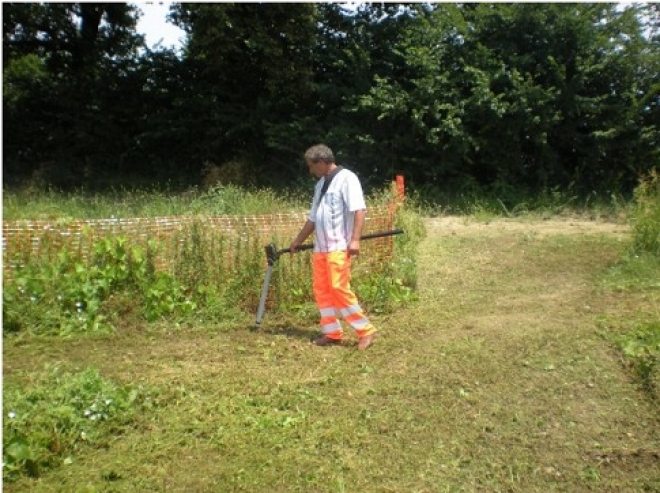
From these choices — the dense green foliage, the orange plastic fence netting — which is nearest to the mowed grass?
the orange plastic fence netting

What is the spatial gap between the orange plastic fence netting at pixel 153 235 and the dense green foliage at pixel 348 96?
8447 mm

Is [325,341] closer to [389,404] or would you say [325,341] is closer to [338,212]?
[338,212]

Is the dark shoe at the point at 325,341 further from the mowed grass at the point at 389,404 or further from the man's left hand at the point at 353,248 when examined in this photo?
the man's left hand at the point at 353,248

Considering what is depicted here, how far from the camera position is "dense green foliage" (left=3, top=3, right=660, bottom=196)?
13328mm

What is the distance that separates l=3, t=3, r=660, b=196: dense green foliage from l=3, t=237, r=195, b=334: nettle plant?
30.8 ft

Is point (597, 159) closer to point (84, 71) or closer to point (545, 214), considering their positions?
point (545, 214)

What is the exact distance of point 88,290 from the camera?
518cm

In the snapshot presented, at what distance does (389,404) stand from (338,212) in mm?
1622

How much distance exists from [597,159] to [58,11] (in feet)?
51.4

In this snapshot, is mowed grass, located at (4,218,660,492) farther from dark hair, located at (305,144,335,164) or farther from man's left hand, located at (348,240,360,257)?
dark hair, located at (305,144,335,164)

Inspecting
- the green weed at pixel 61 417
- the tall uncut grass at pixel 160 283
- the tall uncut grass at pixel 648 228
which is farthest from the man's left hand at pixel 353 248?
the tall uncut grass at pixel 648 228

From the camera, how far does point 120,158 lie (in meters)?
17.3

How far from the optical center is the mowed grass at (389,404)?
298cm

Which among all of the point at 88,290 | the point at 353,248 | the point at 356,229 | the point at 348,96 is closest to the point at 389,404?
the point at 353,248
